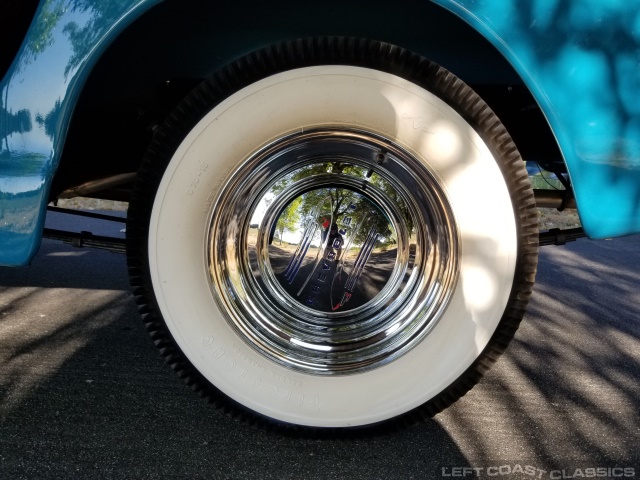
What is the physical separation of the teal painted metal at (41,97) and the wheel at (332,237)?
8.5 inches

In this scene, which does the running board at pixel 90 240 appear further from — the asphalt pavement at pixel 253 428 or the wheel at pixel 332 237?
the wheel at pixel 332 237

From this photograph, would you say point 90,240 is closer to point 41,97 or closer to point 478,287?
point 41,97

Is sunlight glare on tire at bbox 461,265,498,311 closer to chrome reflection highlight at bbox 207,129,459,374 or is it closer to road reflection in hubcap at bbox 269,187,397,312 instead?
chrome reflection highlight at bbox 207,129,459,374

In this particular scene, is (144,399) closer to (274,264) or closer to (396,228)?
(274,264)

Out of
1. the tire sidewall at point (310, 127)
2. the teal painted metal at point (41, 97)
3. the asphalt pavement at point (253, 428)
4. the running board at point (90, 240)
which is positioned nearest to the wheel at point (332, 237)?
the tire sidewall at point (310, 127)

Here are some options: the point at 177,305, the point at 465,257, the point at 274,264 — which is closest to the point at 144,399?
the point at 177,305

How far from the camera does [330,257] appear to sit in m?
1.71

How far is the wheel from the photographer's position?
151 cm

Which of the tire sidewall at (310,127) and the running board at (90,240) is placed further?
the running board at (90,240)

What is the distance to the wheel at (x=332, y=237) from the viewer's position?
151 cm

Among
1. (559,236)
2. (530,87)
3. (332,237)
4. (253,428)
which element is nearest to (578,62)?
(530,87)

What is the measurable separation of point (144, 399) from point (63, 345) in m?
0.58

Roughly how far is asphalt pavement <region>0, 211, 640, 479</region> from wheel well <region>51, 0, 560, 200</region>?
23.0 inches

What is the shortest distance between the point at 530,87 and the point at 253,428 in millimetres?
1073
